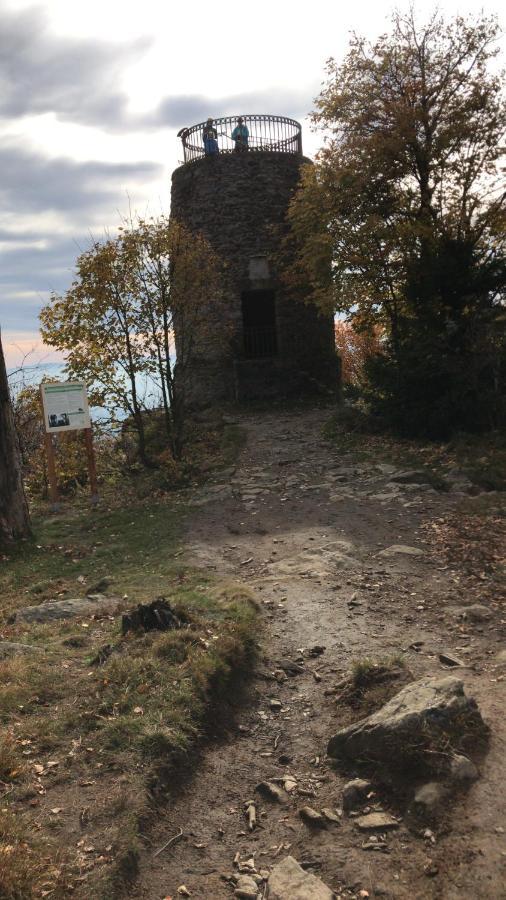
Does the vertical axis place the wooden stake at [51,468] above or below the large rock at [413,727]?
above

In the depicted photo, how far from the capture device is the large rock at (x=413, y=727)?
13.1 ft

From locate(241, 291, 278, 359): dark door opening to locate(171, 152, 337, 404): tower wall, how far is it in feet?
1.58

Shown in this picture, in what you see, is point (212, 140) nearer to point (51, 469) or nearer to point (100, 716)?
point (51, 469)

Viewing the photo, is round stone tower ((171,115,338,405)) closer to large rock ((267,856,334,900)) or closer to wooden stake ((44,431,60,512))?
wooden stake ((44,431,60,512))

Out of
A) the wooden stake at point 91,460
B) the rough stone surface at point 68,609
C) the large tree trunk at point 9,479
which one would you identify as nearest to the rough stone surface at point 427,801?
the rough stone surface at point 68,609

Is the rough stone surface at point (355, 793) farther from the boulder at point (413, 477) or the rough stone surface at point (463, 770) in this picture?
the boulder at point (413, 477)

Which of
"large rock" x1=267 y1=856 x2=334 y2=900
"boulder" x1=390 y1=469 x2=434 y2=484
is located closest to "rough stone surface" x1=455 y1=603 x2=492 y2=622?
"large rock" x1=267 y1=856 x2=334 y2=900

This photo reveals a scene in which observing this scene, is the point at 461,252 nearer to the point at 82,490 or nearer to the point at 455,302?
the point at 455,302

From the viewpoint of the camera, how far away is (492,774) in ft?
12.6

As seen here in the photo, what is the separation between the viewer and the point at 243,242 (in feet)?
64.6

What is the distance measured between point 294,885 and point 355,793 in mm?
732

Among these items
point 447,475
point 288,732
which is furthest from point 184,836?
point 447,475

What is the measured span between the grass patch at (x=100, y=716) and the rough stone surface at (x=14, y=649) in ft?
0.38

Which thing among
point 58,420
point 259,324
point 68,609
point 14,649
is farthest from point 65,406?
point 259,324
